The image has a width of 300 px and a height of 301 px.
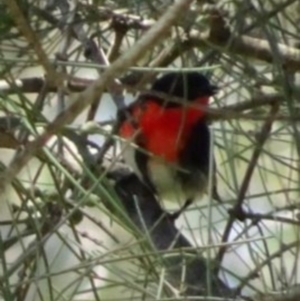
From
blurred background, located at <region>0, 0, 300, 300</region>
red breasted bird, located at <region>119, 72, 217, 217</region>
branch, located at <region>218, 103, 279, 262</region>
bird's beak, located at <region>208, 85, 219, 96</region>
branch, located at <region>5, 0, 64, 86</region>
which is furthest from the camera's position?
red breasted bird, located at <region>119, 72, 217, 217</region>

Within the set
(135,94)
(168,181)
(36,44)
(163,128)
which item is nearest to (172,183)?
(168,181)

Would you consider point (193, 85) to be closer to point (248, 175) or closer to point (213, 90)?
point (213, 90)

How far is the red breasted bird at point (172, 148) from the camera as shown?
139 cm

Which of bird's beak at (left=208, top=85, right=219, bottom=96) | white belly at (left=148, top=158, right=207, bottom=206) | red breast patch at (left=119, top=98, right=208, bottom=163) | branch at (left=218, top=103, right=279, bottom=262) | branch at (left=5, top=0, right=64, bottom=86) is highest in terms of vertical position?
red breast patch at (left=119, top=98, right=208, bottom=163)

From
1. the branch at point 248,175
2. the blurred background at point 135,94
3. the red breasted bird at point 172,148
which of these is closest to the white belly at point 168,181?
the red breasted bird at point 172,148

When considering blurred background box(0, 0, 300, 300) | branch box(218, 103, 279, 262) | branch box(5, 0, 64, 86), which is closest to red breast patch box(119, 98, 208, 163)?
blurred background box(0, 0, 300, 300)

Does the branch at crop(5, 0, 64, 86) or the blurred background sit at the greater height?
the blurred background

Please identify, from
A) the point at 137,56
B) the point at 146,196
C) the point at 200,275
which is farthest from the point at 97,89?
the point at 146,196

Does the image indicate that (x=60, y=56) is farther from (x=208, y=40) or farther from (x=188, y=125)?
(x=188, y=125)

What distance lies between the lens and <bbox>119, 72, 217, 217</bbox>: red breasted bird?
1388mm

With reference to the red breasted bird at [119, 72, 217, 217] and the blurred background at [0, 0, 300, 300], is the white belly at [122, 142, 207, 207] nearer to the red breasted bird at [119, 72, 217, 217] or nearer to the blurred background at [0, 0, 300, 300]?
the red breasted bird at [119, 72, 217, 217]

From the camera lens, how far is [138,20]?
1.06 metres

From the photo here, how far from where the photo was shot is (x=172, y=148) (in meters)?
1.55

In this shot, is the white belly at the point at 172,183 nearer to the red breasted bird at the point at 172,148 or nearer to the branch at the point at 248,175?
the red breasted bird at the point at 172,148
